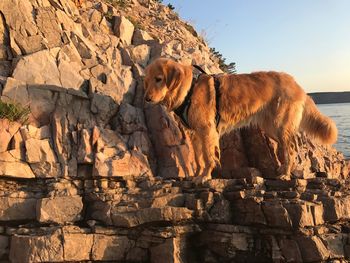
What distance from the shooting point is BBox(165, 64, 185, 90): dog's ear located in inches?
316

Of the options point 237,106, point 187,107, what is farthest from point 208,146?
point 237,106

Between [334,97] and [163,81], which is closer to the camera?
[163,81]

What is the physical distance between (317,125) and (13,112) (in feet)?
21.7

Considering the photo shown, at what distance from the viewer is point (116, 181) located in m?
7.68

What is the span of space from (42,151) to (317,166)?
7.69 metres

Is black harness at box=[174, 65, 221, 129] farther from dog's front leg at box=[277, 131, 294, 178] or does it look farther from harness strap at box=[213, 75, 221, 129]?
dog's front leg at box=[277, 131, 294, 178]

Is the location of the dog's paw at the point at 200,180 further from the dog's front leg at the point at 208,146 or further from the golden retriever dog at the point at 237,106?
the dog's front leg at the point at 208,146

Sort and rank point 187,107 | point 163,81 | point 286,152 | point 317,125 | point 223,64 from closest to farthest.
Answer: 1. point 163,81
2. point 187,107
3. point 286,152
4. point 317,125
5. point 223,64

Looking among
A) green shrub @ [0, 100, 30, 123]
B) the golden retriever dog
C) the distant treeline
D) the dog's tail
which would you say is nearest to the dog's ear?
the golden retriever dog

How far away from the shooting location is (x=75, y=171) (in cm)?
767

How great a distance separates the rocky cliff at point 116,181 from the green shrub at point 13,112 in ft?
0.48

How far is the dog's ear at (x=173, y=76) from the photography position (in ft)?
26.3

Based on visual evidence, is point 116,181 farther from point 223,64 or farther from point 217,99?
point 223,64

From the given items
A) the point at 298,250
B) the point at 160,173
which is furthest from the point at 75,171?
the point at 298,250
